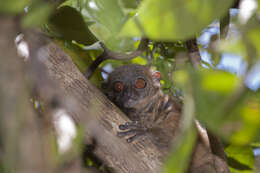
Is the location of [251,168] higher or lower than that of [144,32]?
lower

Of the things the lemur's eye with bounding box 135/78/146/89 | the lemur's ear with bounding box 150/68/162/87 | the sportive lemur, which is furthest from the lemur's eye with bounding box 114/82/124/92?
the lemur's ear with bounding box 150/68/162/87

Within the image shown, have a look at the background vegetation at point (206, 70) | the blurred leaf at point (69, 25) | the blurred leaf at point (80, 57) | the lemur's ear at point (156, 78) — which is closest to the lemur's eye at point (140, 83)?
the lemur's ear at point (156, 78)

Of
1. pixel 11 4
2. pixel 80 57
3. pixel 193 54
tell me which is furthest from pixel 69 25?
pixel 11 4

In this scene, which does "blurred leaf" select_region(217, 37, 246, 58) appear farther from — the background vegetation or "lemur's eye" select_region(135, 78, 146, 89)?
"lemur's eye" select_region(135, 78, 146, 89)

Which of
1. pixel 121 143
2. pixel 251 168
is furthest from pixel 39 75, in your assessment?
pixel 251 168

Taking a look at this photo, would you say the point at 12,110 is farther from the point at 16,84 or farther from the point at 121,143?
the point at 121,143

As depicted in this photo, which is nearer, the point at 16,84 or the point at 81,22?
the point at 16,84
